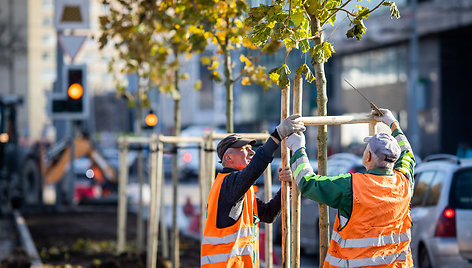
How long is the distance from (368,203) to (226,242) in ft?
3.25

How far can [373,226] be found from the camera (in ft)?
16.3

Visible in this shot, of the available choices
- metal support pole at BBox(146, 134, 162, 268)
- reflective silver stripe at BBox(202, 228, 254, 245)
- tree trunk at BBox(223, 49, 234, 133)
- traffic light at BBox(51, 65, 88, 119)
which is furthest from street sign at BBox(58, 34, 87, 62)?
reflective silver stripe at BBox(202, 228, 254, 245)

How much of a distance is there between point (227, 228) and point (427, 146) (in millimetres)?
43471

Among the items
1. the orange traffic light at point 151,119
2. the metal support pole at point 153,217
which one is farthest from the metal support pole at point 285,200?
the orange traffic light at point 151,119

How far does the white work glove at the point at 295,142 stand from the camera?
510 centimetres

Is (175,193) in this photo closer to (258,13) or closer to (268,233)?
(268,233)

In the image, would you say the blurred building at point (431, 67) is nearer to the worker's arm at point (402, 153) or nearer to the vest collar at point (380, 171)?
the worker's arm at point (402, 153)

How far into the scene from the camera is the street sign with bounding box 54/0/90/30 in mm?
12969

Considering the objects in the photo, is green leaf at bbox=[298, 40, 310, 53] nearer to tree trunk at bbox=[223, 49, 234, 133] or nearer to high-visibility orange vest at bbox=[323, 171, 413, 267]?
high-visibility orange vest at bbox=[323, 171, 413, 267]

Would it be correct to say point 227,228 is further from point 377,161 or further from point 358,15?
point 358,15

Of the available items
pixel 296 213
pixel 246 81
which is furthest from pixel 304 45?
pixel 246 81

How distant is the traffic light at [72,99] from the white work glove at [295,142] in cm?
836

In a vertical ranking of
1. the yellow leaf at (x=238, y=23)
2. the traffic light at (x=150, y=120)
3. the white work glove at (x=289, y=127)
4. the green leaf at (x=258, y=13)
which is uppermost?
the yellow leaf at (x=238, y=23)

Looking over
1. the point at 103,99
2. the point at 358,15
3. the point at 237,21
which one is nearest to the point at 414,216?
the point at 237,21
